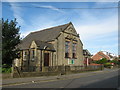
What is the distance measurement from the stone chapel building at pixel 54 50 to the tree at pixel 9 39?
167 inches

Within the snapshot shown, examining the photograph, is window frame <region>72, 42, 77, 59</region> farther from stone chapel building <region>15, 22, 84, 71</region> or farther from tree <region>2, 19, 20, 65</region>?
tree <region>2, 19, 20, 65</region>

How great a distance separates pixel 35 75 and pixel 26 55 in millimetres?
9788

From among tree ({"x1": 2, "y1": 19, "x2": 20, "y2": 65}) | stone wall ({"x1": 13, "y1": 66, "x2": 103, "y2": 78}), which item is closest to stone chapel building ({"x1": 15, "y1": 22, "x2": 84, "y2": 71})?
stone wall ({"x1": 13, "y1": 66, "x2": 103, "y2": 78})

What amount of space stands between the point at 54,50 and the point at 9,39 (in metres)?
11.8

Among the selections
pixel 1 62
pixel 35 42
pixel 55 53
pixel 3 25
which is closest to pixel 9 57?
pixel 1 62

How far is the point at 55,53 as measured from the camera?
29250 mm

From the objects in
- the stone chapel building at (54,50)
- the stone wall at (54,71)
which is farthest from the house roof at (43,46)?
the stone wall at (54,71)

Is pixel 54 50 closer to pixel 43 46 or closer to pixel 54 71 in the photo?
pixel 43 46

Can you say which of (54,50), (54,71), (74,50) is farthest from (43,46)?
(74,50)

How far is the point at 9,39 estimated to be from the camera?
18.4 meters

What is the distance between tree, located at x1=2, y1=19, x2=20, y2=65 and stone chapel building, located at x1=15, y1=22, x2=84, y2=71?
13.9 feet

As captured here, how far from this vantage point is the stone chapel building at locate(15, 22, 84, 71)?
1022 inches

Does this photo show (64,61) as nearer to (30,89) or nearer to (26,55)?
(26,55)

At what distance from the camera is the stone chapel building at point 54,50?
85.2 ft
